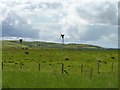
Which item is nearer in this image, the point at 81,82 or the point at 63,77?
the point at 81,82

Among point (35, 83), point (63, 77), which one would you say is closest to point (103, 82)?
point (63, 77)

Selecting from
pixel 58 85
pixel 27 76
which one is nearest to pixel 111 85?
pixel 58 85

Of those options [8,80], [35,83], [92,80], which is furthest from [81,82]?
[8,80]

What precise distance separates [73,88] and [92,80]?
5.75 meters

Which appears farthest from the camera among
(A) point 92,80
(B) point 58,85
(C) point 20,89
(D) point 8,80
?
(A) point 92,80

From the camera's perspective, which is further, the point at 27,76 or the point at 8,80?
the point at 27,76

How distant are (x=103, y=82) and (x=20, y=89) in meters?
9.46

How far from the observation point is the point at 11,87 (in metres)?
28.1

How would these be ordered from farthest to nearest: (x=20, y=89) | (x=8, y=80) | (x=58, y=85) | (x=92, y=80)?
(x=92, y=80) → (x=8, y=80) → (x=58, y=85) → (x=20, y=89)

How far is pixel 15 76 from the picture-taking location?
116 feet

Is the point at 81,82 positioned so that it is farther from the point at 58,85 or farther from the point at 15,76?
the point at 15,76

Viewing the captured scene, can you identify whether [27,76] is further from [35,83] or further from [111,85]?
[111,85]

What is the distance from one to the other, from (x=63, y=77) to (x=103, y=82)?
4.43m

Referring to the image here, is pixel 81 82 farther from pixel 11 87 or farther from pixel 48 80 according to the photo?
pixel 11 87
